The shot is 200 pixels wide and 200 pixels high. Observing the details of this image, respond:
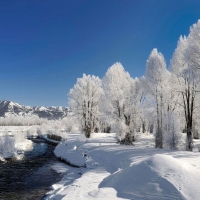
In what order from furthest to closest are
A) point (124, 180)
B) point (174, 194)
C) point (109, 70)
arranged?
point (109, 70), point (124, 180), point (174, 194)

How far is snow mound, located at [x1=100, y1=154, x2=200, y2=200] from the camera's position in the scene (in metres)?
8.91

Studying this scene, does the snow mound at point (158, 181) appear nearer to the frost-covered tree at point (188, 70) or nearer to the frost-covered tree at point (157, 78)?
the frost-covered tree at point (188, 70)

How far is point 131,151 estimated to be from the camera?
18.5 meters

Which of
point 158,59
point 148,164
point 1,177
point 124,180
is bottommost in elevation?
point 1,177

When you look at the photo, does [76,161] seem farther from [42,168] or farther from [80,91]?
[80,91]

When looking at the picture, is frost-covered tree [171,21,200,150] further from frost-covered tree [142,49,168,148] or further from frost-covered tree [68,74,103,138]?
frost-covered tree [68,74,103,138]

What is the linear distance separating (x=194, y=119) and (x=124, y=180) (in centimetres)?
2164

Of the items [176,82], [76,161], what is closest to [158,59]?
[176,82]

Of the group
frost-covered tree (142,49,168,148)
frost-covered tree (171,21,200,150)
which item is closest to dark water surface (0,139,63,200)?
frost-covered tree (142,49,168,148)

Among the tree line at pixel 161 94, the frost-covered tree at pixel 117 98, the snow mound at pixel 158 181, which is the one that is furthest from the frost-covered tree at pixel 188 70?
the snow mound at pixel 158 181

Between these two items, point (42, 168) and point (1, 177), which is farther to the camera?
point (42, 168)

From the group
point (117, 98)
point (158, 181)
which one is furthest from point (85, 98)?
point (158, 181)

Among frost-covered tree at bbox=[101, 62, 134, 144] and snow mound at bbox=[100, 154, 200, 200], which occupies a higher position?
frost-covered tree at bbox=[101, 62, 134, 144]

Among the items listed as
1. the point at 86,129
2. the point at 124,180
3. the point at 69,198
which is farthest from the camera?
the point at 86,129
